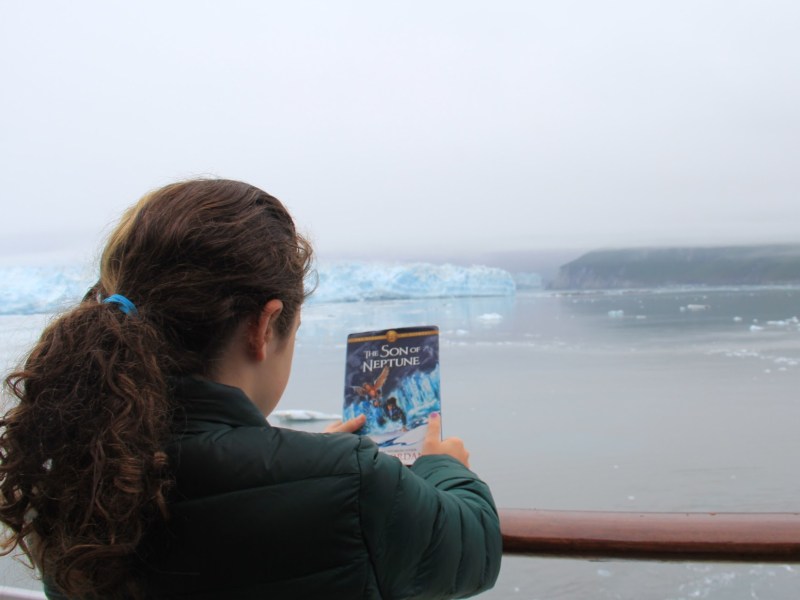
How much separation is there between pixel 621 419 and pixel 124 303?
44.3 ft

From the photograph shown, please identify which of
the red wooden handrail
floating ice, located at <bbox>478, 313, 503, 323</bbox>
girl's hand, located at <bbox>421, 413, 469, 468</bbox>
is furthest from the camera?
floating ice, located at <bbox>478, 313, 503, 323</bbox>

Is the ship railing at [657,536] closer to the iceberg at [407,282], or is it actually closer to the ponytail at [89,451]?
the ponytail at [89,451]

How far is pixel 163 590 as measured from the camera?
575 mm

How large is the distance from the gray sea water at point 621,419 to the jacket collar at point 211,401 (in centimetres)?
28

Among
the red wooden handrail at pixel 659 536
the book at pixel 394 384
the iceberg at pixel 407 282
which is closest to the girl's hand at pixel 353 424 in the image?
the book at pixel 394 384

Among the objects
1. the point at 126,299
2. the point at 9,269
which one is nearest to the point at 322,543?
the point at 126,299

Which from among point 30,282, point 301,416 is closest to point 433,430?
point 301,416

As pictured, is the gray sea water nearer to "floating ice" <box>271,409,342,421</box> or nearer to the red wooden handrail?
the red wooden handrail

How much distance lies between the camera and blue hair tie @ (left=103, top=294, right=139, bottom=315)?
2.00ft

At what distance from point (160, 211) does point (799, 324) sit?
27.2 meters

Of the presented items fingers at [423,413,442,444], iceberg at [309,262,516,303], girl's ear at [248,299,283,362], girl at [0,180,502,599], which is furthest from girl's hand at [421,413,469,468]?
iceberg at [309,262,516,303]

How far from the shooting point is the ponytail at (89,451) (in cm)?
55

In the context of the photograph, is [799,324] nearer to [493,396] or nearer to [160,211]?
[493,396]

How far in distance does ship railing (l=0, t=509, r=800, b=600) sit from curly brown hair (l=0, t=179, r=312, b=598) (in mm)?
518
